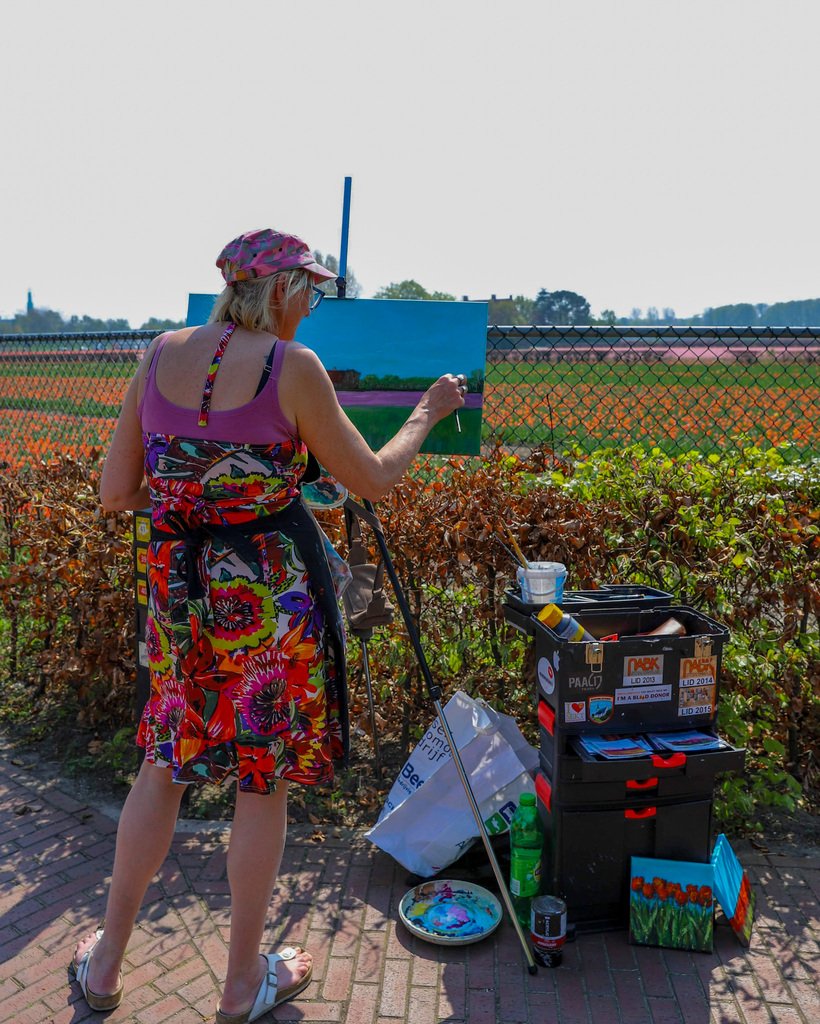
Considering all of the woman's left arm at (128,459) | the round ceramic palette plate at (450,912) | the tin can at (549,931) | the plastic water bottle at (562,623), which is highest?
the woman's left arm at (128,459)

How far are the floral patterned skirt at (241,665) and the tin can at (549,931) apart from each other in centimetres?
83

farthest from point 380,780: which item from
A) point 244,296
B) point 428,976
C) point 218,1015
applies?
point 244,296

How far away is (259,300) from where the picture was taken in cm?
220

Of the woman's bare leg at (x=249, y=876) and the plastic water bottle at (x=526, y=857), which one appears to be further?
the plastic water bottle at (x=526, y=857)

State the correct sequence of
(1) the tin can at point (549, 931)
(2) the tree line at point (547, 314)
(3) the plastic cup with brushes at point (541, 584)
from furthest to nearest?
(2) the tree line at point (547, 314), (3) the plastic cup with brushes at point (541, 584), (1) the tin can at point (549, 931)

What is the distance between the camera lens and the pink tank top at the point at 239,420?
2.13m

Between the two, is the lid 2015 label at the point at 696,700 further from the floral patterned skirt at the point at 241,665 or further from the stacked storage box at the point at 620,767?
the floral patterned skirt at the point at 241,665

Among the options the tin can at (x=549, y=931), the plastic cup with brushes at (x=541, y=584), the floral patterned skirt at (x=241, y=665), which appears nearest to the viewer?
the floral patterned skirt at (x=241, y=665)

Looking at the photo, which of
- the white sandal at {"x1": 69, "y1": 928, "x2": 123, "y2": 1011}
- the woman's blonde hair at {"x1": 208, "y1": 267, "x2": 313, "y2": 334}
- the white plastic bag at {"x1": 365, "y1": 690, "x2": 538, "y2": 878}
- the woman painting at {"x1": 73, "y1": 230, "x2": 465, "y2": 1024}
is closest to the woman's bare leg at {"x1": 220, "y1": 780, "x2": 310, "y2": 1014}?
the woman painting at {"x1": 73, "y1": 230, "x2": 465, "y2": 1024}

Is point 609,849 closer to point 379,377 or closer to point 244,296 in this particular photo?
point 379,377

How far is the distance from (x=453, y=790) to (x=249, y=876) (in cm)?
101

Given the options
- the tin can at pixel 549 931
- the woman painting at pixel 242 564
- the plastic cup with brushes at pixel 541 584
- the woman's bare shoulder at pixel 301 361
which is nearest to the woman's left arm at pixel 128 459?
the woman painting at pixel 242 564

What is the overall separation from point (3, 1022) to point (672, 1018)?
1.82 metres

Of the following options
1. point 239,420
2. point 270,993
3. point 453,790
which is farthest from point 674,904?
point 239,420
